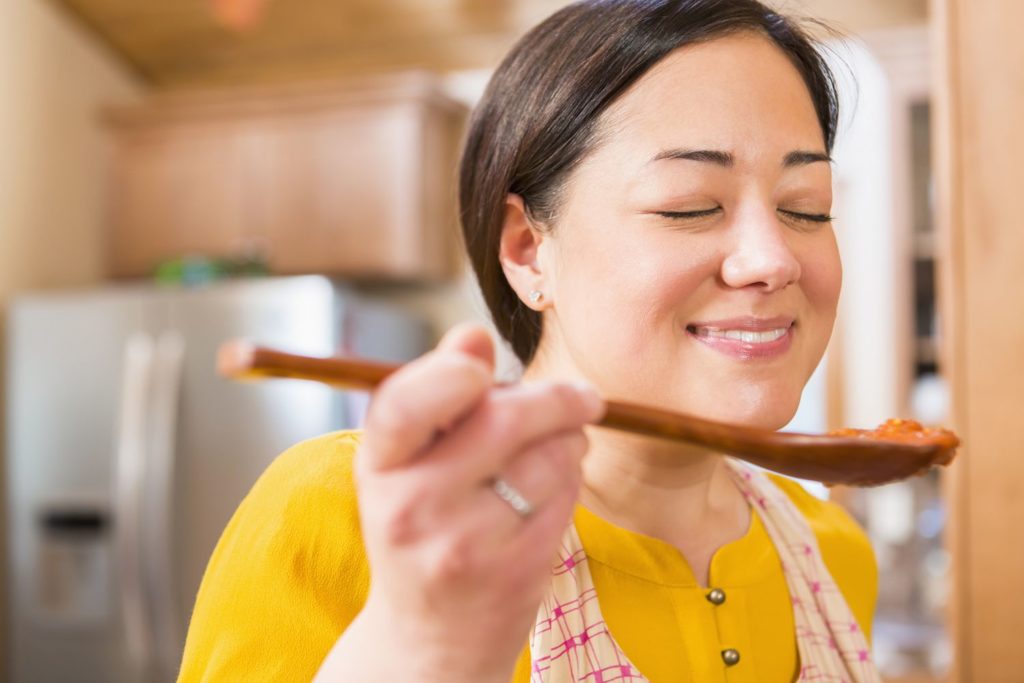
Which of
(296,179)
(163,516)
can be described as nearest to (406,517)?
(163,516)

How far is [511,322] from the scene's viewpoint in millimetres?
1133

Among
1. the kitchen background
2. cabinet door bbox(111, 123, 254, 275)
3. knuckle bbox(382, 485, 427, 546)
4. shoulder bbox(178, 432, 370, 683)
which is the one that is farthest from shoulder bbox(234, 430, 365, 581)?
cabinet door bbox(111, 123, 254, 275)

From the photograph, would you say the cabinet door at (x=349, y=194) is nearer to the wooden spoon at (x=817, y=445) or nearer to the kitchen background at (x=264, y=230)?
the kitchen background at (x=264, y=230)

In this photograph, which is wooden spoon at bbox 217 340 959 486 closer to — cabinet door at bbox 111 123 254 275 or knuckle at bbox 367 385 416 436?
knuckle at bbox 367 385 416 436

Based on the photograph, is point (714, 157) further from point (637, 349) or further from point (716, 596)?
point (716, 596)

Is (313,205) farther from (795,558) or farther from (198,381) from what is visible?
(795,558)

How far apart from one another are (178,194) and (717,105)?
3.30m

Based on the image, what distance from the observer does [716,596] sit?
0.96m

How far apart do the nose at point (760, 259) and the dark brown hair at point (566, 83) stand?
6.8 inches

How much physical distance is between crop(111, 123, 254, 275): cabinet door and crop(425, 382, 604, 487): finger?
334 cm

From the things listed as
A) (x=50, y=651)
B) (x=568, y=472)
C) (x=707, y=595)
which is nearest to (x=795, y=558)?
(x=707, y=595)

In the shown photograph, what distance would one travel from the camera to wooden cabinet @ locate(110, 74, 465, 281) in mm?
3535

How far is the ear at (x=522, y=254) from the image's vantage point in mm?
1007

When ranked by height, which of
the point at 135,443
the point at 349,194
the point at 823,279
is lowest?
the point at 135,443
